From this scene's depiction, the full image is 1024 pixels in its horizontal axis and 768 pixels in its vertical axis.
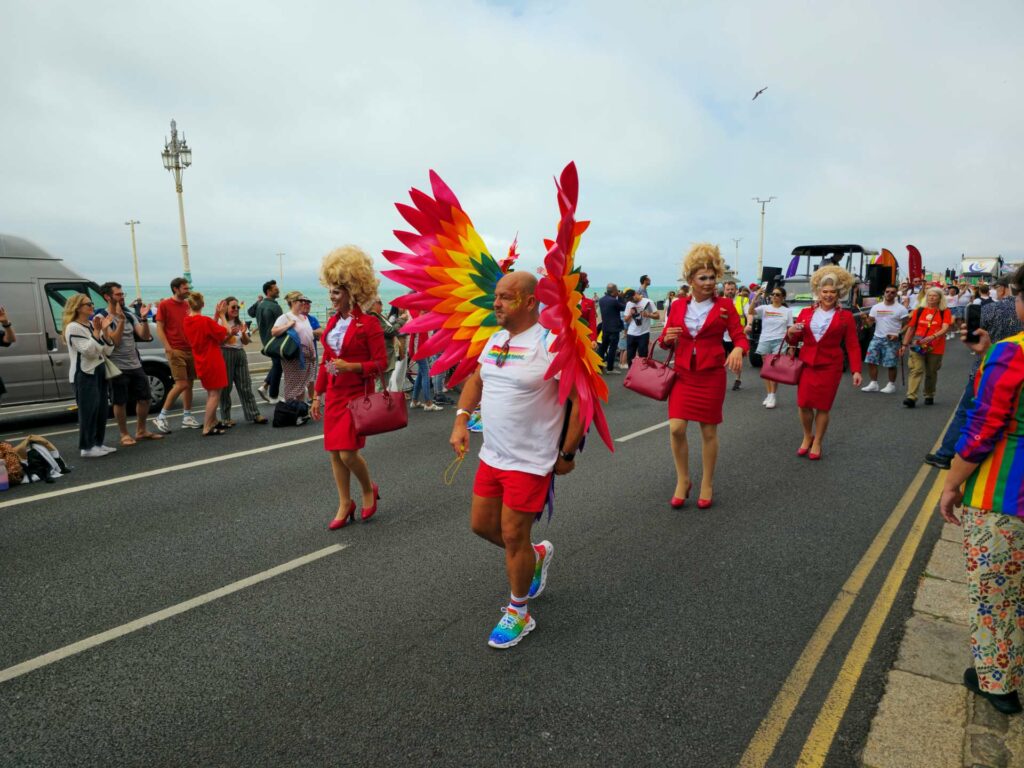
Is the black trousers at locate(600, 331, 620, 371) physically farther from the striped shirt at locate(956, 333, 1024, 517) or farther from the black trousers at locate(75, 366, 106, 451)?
the striped shirt at locate(956, 333, 1024, 517)

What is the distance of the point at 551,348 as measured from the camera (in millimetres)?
2656

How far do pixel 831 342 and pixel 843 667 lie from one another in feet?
14.0

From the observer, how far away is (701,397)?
504cm

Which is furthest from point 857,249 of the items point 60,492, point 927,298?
point 60,492

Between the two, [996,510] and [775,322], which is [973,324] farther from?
[775,322]

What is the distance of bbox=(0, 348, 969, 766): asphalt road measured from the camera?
2.48 m

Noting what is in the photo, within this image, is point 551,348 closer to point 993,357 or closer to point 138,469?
point 993,357

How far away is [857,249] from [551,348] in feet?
68.5

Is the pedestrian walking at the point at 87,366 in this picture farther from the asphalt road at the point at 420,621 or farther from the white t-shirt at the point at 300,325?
the white t-shirt at the point at 300,325

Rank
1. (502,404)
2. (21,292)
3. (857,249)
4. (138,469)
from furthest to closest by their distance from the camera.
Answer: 1. (857,249)
2. (21,292)
3. (138,469)
4. (502,404)

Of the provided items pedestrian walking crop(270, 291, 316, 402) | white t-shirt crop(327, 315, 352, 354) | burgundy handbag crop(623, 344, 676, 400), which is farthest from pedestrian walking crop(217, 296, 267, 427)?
burgundy handbag crop(623, 344, 676, 400)

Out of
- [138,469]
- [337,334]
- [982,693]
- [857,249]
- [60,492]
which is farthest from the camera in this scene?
[857,249]

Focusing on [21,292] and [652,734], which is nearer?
[652,734]

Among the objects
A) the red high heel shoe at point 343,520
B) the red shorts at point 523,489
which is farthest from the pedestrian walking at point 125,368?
the red shorts at point 523,489
